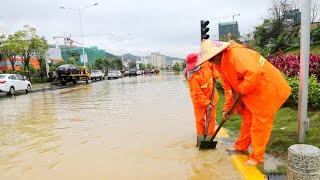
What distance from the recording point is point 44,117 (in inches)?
470

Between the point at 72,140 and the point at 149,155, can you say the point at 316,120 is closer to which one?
the point at 149,155

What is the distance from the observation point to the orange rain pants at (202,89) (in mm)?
6352

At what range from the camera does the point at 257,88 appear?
5062 mm

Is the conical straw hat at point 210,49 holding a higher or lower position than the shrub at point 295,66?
higher

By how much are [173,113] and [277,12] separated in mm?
26805

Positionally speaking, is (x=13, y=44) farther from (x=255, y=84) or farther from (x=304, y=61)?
(x=255, y=84)

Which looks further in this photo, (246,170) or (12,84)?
(12,84)

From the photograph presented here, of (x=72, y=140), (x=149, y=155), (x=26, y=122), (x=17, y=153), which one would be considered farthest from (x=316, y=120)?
(x=26, y=122)

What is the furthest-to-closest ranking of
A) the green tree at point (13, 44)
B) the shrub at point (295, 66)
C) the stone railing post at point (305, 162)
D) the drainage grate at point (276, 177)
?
the green tree at point (13, 44) → the shrub at point (295, 66) → the drainage grate at point (276, 177) → the stone railing post at point (305, 162)

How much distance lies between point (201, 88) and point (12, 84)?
20.2 meters

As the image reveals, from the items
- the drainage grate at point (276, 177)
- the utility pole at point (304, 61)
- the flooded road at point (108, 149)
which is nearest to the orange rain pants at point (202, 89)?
the flooded road at point (108, 149)

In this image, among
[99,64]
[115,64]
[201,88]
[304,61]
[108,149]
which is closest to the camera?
[304,61]

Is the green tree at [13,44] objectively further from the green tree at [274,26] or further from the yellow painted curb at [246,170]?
the yellow painted curb at [246,170]

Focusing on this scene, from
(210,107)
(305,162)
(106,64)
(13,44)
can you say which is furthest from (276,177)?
(106,64)
